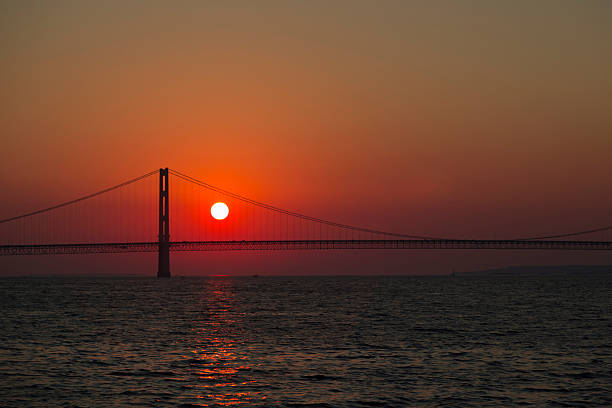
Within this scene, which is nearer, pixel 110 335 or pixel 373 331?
pixel 110 335

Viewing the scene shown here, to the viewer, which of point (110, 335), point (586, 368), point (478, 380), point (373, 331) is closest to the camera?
point (478, 380)

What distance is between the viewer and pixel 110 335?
3206 centimetres

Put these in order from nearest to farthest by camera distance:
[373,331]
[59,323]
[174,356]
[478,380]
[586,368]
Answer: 1. [478,380]
2. [586,368]
3. [174,356]
4. [373,331]
5. [59,323]

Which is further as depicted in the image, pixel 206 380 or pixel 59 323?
pixel 59 323

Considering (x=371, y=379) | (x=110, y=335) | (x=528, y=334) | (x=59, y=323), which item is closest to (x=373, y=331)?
(x=528, y=334)

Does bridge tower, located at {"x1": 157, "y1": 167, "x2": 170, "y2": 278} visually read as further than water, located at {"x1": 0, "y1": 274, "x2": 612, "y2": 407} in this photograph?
Yes

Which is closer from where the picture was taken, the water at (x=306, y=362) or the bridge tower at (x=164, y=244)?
the water at (x=306, y=362)

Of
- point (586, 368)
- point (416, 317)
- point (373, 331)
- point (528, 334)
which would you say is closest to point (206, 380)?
point (586, 368)

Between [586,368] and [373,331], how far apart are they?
12870mm

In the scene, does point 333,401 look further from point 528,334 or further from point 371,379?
point 528,334

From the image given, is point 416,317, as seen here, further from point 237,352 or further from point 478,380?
point 478,380

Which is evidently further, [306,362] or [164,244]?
[164,244]

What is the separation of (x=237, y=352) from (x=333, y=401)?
948 cm

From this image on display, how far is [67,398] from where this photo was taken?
18.0 metres
